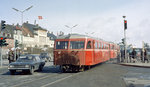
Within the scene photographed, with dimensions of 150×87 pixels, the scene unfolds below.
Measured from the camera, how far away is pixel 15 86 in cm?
1165

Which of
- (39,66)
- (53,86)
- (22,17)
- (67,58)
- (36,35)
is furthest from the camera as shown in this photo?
(36,35)

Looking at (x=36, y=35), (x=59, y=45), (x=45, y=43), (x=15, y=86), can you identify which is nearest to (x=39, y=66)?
(x=59, y=45)

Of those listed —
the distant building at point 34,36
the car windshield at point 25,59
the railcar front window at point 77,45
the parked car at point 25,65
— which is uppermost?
the distant building at point 34,36

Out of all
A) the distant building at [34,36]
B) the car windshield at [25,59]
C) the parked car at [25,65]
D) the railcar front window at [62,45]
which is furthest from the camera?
the distant building at [34,36]

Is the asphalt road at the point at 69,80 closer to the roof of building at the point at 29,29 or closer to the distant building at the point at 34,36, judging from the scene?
the distant building at the point at 34,36

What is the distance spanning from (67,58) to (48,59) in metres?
26.1

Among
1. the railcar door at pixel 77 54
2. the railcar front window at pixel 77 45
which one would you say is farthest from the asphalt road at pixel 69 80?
the railcar front window at pixel 77 45

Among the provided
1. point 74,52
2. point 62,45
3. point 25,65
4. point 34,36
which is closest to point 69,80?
point 25,65

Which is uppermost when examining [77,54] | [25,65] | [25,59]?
[77,54]

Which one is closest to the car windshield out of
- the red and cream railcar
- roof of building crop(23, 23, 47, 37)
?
the red and cream railcar

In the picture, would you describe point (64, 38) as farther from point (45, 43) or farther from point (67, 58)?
point (45, 43)

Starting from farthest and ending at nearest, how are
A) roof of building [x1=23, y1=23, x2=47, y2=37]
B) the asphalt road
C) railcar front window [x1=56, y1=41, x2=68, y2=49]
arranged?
roof of building [x1=23, y1=23, x2=47, y2=37] → railcar front window [x1=56, y1=41, x2=68, y2=49] → the asphalt road

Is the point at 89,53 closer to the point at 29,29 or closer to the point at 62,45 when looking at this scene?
the point at 62,45

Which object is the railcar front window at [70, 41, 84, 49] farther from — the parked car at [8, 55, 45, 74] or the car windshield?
the car windshield
